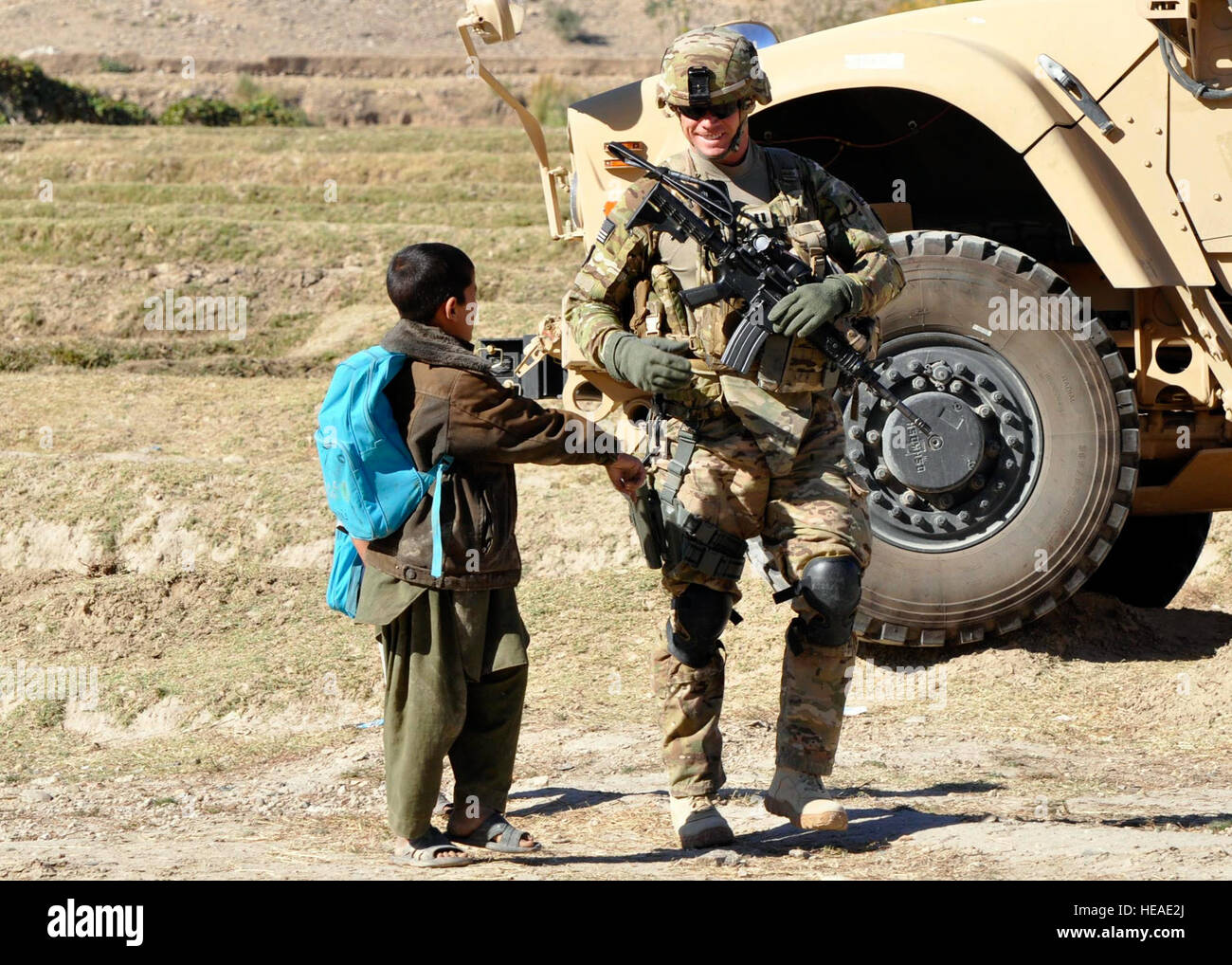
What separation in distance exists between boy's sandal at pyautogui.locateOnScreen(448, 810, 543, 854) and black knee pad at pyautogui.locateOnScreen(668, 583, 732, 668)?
→ 24.3 inches

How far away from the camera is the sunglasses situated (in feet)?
14.1

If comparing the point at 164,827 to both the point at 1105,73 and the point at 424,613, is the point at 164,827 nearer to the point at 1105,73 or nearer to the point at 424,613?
the point at 424,613

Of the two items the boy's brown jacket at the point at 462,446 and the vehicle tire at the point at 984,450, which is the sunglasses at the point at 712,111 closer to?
the boy's brown jacket at the point at 462,446

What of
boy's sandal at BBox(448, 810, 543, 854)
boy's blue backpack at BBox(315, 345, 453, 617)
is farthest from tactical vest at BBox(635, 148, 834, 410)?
boy's sandal at BBox(448, 810, 543, 854)

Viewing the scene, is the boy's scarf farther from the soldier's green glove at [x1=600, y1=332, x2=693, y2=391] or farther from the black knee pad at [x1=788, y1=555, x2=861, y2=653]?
the black knee pad at [x1=788, y1=555, x2=861, y2=653]

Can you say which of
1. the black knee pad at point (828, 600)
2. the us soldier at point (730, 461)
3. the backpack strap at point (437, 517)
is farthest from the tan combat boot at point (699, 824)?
the backpack strap at point (437, 517)

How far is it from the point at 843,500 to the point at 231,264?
12.4m

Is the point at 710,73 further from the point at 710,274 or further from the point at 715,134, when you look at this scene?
Result: the point at 710,274

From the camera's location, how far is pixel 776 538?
442 cm

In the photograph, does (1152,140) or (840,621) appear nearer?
(840,621)

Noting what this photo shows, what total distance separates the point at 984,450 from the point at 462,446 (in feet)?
7.72

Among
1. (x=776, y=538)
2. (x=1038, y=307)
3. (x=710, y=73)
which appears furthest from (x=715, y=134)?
(x=1038, y=307)

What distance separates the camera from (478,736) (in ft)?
14.2

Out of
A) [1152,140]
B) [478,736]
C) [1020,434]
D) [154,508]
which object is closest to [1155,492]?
[1020,434]
